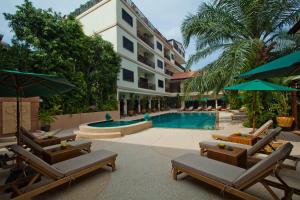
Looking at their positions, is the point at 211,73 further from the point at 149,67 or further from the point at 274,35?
the point at 149,67

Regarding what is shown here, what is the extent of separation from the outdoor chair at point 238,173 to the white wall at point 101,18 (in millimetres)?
18836

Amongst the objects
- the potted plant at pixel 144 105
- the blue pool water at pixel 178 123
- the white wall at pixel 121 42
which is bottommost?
the blue pool water at pixel 178 123

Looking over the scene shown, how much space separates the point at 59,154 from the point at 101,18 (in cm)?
1933

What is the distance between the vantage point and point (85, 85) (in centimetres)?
1561

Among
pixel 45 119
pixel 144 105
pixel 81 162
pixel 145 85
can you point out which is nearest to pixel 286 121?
pixel 81 162

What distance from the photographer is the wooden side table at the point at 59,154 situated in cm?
457

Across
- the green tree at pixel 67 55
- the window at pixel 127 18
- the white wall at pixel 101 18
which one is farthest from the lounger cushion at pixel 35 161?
the window at pixel 127 18

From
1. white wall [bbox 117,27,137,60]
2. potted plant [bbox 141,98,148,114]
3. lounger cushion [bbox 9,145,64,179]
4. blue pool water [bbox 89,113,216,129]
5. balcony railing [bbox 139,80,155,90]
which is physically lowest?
blue pool water [bbox 89,113,216,129]

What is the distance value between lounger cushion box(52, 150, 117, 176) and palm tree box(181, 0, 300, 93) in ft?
26.4

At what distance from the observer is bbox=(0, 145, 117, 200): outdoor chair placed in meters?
3.09

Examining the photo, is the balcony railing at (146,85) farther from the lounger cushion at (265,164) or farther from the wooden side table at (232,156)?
the lounger cushion at (265,164)

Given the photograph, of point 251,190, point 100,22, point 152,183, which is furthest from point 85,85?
point 251,190

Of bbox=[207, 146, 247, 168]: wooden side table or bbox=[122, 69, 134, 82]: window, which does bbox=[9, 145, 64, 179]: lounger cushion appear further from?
bbox=[122, 69, 134, 82]: window

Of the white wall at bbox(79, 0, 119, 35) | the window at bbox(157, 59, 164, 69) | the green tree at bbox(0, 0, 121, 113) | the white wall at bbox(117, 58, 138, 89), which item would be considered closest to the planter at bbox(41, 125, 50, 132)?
the green tree at bbox(0, 0, 121, 113)
